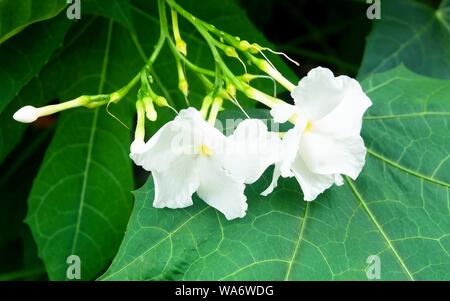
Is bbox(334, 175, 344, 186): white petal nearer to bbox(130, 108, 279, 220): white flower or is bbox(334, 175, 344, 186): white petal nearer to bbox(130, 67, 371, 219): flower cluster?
bbox(130, 67, 371, 219): flower cluster

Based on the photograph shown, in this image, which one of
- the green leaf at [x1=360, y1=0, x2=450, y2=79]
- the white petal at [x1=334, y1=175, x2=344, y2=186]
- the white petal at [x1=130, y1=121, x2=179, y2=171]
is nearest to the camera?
the white petal at [x1=130, y1=121, x2=179, y2=171]

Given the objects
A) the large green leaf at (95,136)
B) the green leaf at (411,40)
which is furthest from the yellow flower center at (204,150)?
the green leaf at (411,40)

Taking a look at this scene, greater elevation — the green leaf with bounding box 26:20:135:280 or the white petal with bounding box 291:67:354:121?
the white petal with bounding box 291:67:354:121

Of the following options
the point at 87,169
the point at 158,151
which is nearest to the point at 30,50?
the point at 87,169

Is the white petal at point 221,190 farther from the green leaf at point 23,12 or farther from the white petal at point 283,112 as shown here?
the green leaf at point 23,12

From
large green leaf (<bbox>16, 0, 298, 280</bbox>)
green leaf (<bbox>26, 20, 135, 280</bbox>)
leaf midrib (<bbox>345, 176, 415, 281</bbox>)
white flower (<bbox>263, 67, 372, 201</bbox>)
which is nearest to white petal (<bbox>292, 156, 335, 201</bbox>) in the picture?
white flower (<bbox>263, 67, 372, 201</bbox>)

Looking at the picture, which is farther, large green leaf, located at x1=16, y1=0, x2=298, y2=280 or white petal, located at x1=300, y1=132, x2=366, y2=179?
large green leaf, located at x1=16, y1=0, x2=298, y2=280

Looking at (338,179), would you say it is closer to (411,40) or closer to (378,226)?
(378,226)
